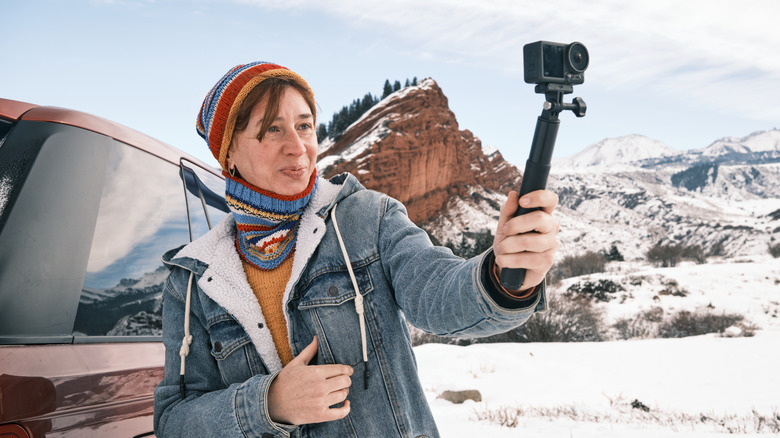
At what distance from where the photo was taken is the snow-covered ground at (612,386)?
445 cm

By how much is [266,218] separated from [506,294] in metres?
0.81

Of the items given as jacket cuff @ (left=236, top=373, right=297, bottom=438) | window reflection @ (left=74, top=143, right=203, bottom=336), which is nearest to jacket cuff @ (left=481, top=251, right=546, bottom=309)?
jacket cuff @ (left=236, top=373, right=297, bottom=438)

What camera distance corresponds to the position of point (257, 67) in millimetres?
1497

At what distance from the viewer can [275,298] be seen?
4.92 feet

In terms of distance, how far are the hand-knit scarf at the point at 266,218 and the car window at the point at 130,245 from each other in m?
0.52

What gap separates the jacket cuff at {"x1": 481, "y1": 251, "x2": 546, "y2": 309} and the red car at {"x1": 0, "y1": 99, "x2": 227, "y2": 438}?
119 centimetres

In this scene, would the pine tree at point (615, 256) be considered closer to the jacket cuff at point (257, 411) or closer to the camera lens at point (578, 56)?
the jacket cuff at point (257, 411)

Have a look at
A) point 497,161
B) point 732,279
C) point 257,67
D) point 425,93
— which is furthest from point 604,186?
point 257,67

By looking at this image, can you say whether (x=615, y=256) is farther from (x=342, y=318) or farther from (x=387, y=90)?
(x=342, y=318)

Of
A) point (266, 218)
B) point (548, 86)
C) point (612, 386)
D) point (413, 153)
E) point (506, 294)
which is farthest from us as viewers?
point (413, 153)

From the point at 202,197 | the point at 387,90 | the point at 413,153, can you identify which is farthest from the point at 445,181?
the point at 202,197

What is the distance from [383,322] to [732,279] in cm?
2518

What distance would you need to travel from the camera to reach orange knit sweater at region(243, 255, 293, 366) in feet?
4.82

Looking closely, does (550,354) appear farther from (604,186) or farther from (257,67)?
(604,186)
